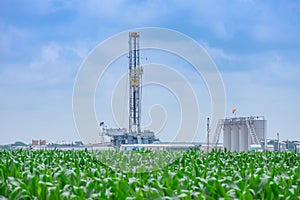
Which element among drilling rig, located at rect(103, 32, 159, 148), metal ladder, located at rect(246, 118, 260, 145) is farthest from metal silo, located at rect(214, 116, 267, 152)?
drilling rig, located at rect(103, 32, 159, 148)

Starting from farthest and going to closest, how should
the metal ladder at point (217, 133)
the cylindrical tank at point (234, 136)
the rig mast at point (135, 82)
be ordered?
the metal ladder at point (217, 133)
the cylindrical tank at point (234, 136)
the rig mast at point (135, 82)

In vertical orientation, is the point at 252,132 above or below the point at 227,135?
above

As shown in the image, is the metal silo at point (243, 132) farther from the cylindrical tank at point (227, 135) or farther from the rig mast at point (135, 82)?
the rig mast at point (135, 82)

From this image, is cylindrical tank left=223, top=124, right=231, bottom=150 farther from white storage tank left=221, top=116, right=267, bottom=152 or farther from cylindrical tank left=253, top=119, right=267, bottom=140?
cylindrical tank left=253, top=119, right=267, bottom=140

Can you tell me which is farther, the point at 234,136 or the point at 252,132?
the point at 234,136

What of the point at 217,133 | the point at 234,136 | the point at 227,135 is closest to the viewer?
the point at 234,136

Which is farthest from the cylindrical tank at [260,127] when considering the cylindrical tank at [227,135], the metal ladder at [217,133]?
the metal ladder at [217,133]

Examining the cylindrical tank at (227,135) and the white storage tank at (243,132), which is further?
the cylindrical tank at (227,135)

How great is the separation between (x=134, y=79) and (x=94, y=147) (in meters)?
2.80

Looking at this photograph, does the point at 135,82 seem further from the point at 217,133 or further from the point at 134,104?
the point at 217,133

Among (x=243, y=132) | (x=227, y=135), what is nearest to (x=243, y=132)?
(x=243, y=132)

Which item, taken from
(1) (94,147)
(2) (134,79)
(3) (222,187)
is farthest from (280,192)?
(2) (134,79)

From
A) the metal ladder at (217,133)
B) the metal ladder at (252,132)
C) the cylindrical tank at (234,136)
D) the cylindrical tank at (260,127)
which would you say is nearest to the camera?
the metal ladder at (252,132)

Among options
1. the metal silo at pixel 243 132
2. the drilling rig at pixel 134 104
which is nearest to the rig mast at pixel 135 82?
the drilling rig at pixel 134 104
